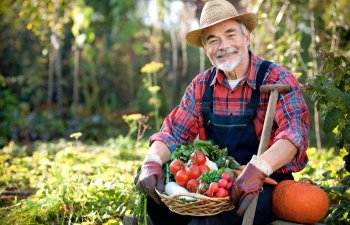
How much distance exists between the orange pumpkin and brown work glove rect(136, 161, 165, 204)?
0.61 metres

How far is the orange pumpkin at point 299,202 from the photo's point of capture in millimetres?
2684

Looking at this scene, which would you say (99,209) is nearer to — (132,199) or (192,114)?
(132,199)

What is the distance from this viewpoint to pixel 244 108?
9.86ft

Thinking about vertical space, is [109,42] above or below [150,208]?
above

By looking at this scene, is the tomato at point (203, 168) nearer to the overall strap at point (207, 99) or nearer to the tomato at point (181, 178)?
the tomato at point (181, 178)

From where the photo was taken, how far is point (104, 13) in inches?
489

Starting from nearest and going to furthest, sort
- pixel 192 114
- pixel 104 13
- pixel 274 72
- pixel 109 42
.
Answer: pixel 274 72
pixel 192 114
pixel 109 42
pixel 104 13

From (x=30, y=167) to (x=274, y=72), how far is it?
9.80 feet

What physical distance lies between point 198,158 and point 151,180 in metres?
0.29

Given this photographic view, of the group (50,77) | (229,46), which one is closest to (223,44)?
(229,46)

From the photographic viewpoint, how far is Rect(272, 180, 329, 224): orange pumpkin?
2.68 metres

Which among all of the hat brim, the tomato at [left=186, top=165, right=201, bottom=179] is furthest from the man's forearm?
the hat brim

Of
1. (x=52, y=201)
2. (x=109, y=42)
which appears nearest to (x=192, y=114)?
(x=52, y=201)

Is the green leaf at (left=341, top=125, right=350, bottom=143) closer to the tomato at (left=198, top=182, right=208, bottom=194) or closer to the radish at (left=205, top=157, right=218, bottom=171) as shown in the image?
the radish at (left=205, top=157, right=218, bottom=171)
